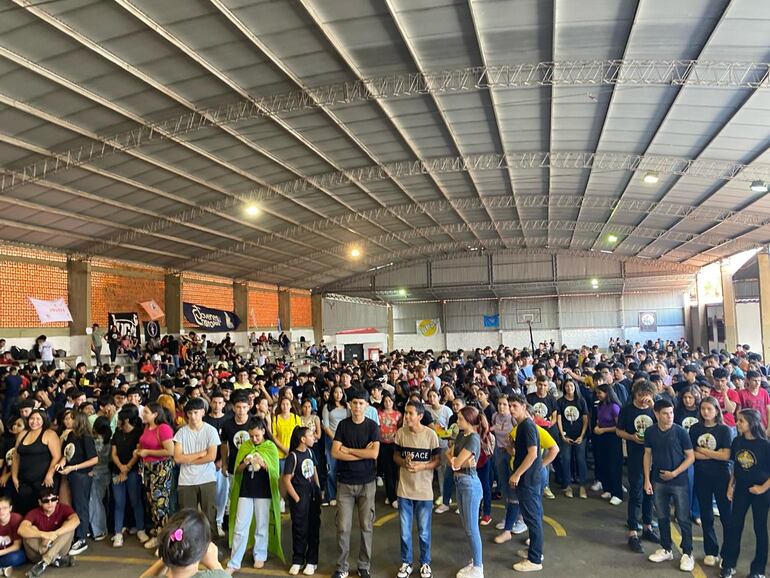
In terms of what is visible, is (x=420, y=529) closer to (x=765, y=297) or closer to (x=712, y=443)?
(x=712, y=443)

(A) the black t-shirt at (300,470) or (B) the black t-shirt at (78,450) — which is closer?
(A) the black t-shirt at (300,470)

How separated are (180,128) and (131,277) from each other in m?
11.4

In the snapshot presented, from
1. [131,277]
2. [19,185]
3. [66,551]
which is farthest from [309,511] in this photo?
[131,277]

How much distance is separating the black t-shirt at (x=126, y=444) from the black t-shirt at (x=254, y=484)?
4.78 feet

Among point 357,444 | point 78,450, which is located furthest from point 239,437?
point 78,450

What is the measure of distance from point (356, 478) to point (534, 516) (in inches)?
67.1

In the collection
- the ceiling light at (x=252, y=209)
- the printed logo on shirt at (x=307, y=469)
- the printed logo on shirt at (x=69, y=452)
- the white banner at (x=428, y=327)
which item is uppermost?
the ceiling light at (x=252, y=209)

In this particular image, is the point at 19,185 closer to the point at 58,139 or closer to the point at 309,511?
the point at 58,139

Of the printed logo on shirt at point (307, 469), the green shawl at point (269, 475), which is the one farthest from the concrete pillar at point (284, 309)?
the printed logo on shirt at point (307, 469)

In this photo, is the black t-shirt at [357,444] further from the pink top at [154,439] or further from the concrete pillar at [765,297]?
the concrete pillar at [765,297]

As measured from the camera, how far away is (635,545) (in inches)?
200

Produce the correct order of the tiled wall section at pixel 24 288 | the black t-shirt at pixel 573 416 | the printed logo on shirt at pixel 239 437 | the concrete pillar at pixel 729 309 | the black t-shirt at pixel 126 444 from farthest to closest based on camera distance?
1. the concrete pillar at pixel 729 309
2. the tiled wall section at pixel 24 288
3. the black t-shirt at pixel 573 416
4. the black t-shirt at pixel 126 444
5. the printed logo on shirt at pixel 239 437

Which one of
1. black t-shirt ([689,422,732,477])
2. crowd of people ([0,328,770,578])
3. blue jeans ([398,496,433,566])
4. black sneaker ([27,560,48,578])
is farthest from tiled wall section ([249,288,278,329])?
black t-shirt ([689,422,732,477])

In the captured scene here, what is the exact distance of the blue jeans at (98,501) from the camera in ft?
18.9
